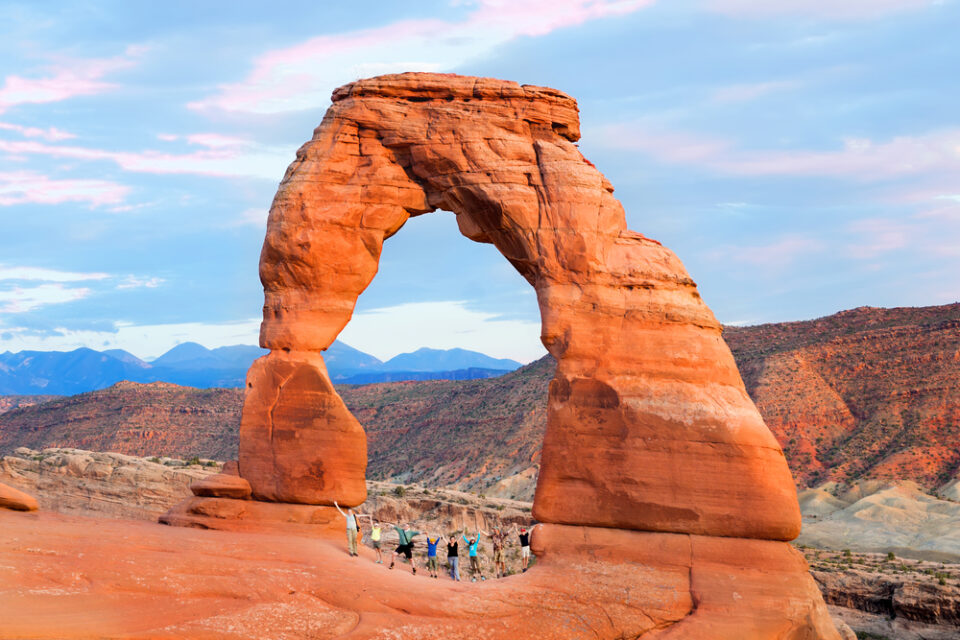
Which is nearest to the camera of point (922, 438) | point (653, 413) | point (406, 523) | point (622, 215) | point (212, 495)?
point (653, 413)

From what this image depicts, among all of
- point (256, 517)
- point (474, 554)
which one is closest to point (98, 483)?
point (256, 517)

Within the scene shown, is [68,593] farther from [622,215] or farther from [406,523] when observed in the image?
[406,523]

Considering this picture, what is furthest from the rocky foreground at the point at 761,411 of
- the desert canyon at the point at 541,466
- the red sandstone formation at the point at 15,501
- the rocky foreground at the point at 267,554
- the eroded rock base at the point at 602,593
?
the red sandstone formation at the point at 15,501

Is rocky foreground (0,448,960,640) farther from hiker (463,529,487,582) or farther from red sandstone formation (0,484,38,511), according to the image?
hiker (463,529,487,582)

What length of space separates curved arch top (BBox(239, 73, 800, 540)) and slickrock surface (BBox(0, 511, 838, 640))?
781 millimetres

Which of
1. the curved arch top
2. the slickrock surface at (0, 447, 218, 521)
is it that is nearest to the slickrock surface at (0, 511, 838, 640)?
the curved arch top

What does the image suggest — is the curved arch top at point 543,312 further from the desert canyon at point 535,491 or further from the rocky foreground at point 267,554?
the rocky foreground at point 267,554

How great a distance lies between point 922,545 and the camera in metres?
38.5

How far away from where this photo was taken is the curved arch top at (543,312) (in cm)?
1750

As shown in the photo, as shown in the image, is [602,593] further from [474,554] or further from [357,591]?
[474,554]

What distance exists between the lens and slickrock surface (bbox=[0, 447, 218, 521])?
1036 inches

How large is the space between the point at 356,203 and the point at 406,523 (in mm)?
16246

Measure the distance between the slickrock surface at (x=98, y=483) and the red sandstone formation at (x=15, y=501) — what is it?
7.33 metres

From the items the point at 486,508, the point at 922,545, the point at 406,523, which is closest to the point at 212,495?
the point at 406,523
